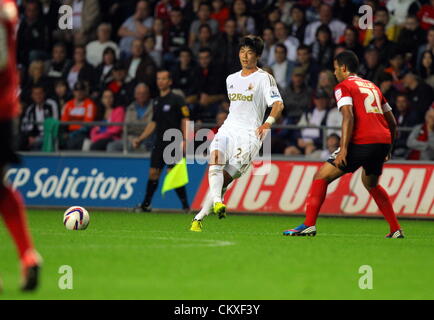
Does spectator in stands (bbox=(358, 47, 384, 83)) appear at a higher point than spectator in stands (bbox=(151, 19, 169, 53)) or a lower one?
lower

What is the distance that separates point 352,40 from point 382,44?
56 centimetres

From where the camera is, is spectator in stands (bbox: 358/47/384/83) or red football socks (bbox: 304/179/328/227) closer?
red football socks (bbox: 304/179/328/227)

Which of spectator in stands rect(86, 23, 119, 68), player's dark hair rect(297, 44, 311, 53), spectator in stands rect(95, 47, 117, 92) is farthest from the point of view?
spectator in stands rect(86, 23, 119, 68)

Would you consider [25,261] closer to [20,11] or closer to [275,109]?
[275,109]

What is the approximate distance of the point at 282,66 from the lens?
19.6 meters

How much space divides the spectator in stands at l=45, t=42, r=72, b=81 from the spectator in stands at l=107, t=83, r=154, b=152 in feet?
8.43

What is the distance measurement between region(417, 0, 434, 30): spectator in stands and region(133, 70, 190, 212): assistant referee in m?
5.33

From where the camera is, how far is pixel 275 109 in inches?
480

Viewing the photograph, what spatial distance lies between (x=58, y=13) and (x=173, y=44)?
2867 millimetres

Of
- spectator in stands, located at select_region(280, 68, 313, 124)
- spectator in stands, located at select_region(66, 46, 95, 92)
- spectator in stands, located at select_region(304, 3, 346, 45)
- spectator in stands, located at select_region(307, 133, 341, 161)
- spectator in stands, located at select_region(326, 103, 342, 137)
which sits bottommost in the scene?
spectator in stands, located at select_region(307, 133, 341, 161)

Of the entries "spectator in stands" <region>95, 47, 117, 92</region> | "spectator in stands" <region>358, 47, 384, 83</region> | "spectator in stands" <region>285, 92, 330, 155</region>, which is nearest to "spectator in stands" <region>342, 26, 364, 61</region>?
"spectator in stands" <region>358, 47, 384, 83</region>

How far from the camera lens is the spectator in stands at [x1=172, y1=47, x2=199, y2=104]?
781 inches

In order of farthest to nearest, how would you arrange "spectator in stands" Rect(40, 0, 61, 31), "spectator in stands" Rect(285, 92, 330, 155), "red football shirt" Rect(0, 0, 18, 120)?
"spectator in stands" Rect(40, 0, 61, 31) → "spectator in stands" Rect(285, 92, 330, 155) → "red football shirt" Rect(0, 0, 18, 120)

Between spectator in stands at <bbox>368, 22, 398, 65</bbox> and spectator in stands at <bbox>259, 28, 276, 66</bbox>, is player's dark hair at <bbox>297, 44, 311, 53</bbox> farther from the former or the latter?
spectator in stands at <bbox>368, 22, 398, 65</bbox>
